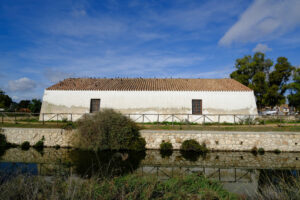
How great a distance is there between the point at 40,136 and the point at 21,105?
2714 cm

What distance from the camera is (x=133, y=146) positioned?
11.2 metres

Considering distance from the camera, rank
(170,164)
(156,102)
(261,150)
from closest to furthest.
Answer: (170,164), (261,150), (156,102)

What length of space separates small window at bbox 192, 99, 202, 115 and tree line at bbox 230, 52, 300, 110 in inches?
406

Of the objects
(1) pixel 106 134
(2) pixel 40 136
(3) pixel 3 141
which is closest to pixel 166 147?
(1) pixel 106 134

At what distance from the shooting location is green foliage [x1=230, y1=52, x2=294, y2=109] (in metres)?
Answer: 23.2

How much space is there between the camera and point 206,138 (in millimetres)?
12102

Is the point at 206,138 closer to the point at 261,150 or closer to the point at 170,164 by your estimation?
the point at 261,150

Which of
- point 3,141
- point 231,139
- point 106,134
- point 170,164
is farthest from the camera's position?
point 3,141

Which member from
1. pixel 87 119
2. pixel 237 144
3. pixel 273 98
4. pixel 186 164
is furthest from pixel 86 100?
pixel 273 98

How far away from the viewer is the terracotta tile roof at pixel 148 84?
1845 cm

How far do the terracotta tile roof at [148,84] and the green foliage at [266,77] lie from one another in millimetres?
5535

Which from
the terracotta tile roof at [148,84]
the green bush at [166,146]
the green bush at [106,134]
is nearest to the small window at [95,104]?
the terracotta tile roof at [148,84]

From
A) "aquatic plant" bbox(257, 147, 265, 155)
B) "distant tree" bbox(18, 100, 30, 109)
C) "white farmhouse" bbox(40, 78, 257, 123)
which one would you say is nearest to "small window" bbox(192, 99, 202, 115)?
"white farmhouse" bbox(40, 78, 257, 123)

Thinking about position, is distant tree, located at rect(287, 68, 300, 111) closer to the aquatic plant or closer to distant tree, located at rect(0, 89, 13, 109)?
the aquatic plant
